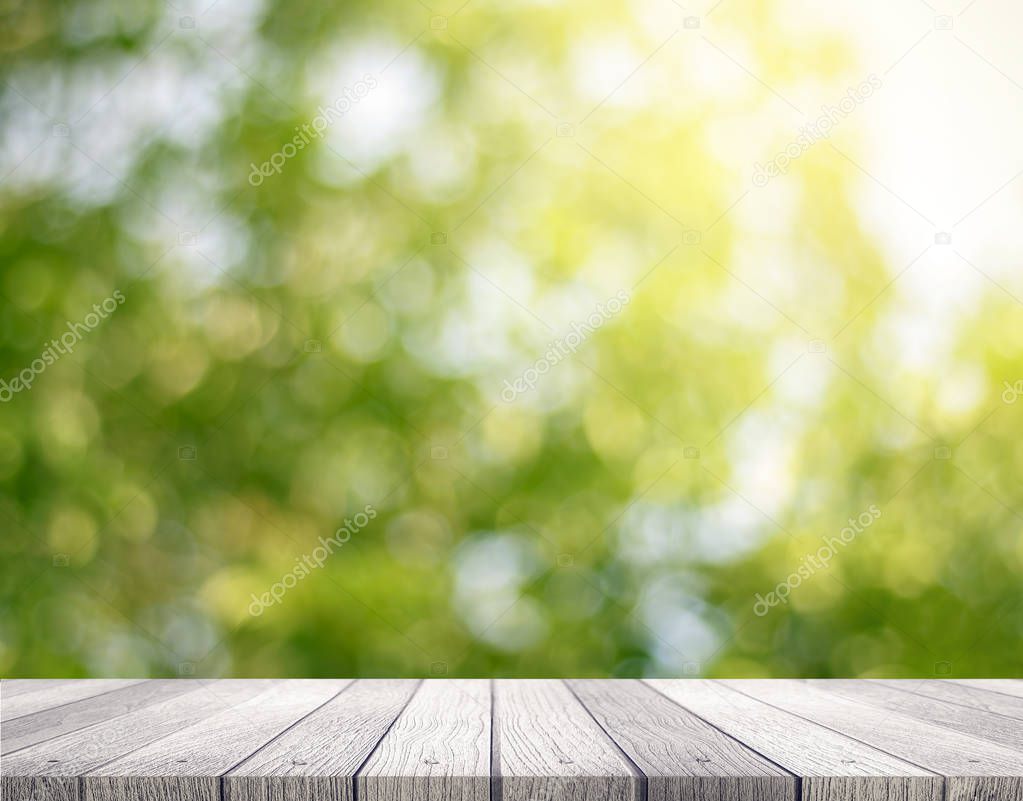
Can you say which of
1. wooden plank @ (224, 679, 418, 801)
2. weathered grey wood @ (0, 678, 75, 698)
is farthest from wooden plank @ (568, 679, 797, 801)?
weathered grey wood @ (0, 678, 75, 698)

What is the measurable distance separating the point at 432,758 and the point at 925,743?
1.90ft

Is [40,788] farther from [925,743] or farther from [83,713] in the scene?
[925,743]

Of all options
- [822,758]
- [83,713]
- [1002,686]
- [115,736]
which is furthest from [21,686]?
[1002,686]

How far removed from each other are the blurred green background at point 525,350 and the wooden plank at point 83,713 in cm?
116

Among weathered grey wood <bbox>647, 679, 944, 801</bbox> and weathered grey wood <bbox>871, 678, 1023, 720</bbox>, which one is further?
weathered grey wood <bbox>871, 678, 1023, 720</bbox>

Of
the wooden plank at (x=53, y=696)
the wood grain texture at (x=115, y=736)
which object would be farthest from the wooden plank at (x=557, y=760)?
the wooden plank at (x=53, y=696)

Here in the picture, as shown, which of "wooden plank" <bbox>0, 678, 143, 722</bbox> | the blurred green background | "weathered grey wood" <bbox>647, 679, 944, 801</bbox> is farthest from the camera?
the blurred green background

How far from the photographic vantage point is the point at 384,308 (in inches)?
109

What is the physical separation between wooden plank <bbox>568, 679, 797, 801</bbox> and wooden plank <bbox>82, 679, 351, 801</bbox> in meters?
0.43

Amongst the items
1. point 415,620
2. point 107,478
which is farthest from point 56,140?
point 415,620

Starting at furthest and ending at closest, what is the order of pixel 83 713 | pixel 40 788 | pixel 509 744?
pixel 83 713 < pixel 509 744 < pixel 40 788

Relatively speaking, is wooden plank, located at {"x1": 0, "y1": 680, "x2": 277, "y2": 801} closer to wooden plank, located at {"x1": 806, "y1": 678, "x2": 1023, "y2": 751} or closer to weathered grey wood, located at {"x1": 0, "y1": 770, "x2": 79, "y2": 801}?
weathered grey wood, located at {"x1": 0, "y1": 770, "x2": 79, "y2": 801}

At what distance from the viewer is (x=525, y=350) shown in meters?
2.77

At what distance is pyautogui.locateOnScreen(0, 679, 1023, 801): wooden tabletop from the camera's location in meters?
0.89
